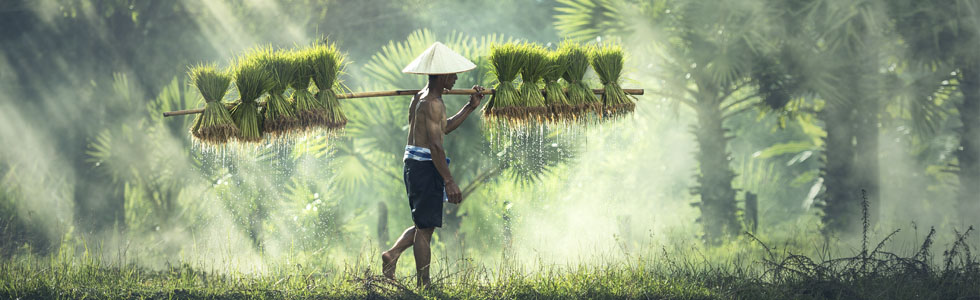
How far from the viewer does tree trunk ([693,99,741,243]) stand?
1260 centimetres

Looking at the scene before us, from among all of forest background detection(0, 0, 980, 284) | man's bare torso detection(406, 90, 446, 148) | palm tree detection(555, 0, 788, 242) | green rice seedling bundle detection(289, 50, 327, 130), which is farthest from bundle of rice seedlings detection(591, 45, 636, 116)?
palm tree detection(555, 0, 788, 242)

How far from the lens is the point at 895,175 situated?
16156 millimetres

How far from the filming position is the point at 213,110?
6086 mm

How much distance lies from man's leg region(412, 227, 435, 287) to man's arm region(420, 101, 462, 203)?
370 mm

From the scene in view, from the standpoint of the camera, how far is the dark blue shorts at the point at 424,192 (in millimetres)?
5867

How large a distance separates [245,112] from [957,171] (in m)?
11.6

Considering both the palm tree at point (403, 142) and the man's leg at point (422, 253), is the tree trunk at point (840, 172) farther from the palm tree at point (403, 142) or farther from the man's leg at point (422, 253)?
the man's leg at point (422, 253)

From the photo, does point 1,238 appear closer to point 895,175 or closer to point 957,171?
point 957,171

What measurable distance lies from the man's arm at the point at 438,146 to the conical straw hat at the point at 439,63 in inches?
9.7

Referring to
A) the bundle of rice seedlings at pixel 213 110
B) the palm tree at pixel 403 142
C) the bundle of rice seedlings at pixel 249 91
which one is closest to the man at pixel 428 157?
the bundle of rice seedlings at pixel 249 91

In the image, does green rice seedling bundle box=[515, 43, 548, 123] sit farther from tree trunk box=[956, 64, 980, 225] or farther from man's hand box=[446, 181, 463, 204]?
tree trunk box=[956, 64, 980, 225]

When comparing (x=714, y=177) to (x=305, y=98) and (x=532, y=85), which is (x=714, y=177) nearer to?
(x=532, y=85)

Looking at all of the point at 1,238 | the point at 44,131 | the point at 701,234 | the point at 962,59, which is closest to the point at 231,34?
the point at 44,131

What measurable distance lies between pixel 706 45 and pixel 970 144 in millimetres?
4379
